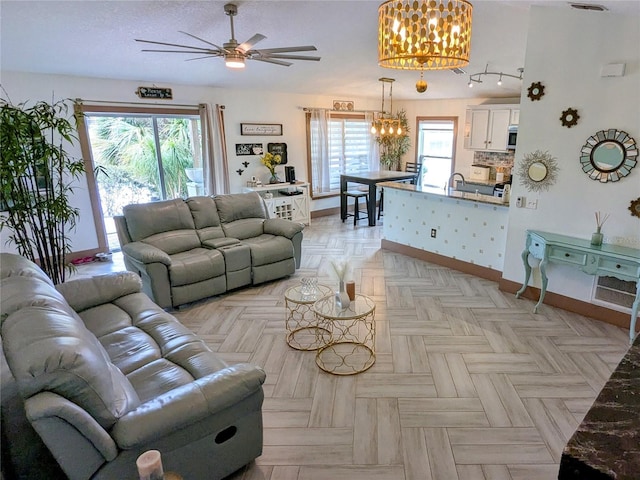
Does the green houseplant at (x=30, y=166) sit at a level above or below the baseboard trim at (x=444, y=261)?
above

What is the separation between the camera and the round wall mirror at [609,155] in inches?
129

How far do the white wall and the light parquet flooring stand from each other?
83 cm

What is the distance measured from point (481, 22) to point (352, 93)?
367 centimetres

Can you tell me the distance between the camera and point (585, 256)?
3.37 metres

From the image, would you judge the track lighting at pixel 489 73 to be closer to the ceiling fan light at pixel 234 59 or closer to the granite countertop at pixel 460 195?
the granite countertop at pixel 460 195

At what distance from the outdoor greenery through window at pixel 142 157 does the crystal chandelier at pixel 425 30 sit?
478 cm

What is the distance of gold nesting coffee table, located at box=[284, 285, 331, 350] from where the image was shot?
327cm

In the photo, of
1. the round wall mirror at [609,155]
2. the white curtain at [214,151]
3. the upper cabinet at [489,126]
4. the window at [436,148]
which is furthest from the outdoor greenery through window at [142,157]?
the round wall mirror at [609,155]

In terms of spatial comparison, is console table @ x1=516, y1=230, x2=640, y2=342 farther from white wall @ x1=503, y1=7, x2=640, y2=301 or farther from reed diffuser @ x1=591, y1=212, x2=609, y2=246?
white wall @ x1=503, y1=7, x2=640, y2=301

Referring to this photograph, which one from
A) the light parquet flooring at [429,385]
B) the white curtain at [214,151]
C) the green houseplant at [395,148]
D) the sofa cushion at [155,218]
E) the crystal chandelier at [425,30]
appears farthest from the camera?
the green houseplant at [395,148]

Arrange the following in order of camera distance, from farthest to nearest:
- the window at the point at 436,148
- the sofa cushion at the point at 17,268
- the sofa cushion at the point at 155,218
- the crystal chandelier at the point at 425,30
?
the window at the point at 436,148
the sofa cushion at the point at 155,218
the sofa cushion at the point at 17,268
the crystal chandelier at the point at 425,30

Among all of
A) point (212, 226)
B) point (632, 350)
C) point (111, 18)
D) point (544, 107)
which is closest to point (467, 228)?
point (544, 107)

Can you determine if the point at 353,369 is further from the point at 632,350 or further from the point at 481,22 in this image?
the point at 481,22

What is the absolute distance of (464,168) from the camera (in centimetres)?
793
